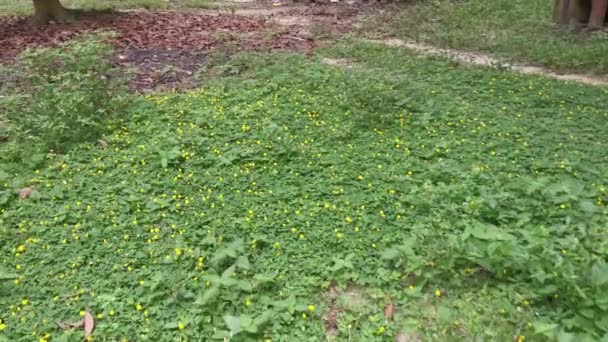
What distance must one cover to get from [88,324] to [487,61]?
565cm

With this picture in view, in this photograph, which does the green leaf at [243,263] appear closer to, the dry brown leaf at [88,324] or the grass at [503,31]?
the dry brown leaf at [88,324]

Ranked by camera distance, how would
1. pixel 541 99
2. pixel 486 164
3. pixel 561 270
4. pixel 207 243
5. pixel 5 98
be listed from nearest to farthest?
pixel 561 270, pixel 207 243, pixel 486 164, pixel 541 99, pixel 5 98

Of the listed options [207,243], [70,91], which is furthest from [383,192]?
[70,91]

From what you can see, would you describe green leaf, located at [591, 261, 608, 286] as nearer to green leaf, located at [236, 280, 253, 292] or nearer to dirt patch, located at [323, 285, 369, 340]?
dirt patch, located at [323, 285, 369, 340]

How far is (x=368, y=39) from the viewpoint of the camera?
27.0 ft

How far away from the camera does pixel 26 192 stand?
3.99m

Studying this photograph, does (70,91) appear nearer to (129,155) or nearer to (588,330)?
(129,155)

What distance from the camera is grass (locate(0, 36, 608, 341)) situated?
2816mm

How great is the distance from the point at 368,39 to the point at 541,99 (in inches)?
136

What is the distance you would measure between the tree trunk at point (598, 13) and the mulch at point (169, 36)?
3629 mm

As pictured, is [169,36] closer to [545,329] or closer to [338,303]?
[338,303]

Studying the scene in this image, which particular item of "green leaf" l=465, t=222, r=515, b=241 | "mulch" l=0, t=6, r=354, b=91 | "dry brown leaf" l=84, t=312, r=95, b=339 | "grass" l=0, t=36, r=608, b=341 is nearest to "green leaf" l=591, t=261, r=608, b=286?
"grass" l=0, t=36, r=608, b=341

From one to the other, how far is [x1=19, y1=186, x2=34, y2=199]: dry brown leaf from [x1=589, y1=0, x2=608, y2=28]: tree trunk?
7596 mm

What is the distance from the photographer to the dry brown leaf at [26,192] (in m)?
3.95
